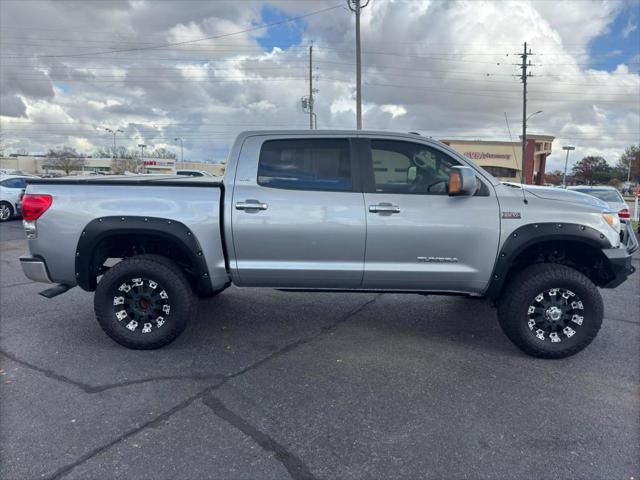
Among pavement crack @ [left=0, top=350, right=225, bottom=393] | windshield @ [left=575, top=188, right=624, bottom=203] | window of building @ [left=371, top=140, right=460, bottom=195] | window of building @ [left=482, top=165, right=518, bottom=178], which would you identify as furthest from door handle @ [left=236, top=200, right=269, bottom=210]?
window of building @ [left=482, top=165, right=518, bottom=178]

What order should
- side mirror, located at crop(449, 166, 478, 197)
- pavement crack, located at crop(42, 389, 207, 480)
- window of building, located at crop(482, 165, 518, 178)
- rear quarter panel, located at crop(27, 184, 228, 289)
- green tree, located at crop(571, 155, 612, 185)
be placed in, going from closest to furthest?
pavement crack, located at crop(42, 389, 207, 480) < side mirror, located at crop(449, 166, 478, 197) < rear quarter panel, located at crop(27, 184, 228, 289) < window of building, located at crop(482, 165, 518, 178) < green tree, located at crop(571, 155, 612, 185)

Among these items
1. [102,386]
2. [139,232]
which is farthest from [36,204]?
[102,386]

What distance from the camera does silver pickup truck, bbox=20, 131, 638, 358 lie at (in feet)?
12.7

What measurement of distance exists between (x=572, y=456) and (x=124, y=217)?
383cm

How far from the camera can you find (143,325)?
13.5ft

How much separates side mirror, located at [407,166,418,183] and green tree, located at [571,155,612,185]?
301ft

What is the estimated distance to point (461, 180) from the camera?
11.8ft

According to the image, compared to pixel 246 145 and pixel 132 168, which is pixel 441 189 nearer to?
pixel 246 145

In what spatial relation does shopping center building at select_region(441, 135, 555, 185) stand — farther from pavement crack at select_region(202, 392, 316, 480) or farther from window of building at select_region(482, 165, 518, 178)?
pavement crack at select_region(202, 392, 316, 480)

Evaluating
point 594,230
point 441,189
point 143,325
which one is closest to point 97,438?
point 143,325

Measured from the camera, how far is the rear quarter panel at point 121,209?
391 centimetres

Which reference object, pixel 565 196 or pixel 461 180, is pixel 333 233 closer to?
pixel 461 180

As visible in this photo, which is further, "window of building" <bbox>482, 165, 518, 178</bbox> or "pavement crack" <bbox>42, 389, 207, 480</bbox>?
"window of building" <bbox>482, 165, 518, 178</bbox>

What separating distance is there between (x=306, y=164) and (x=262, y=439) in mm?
2374
